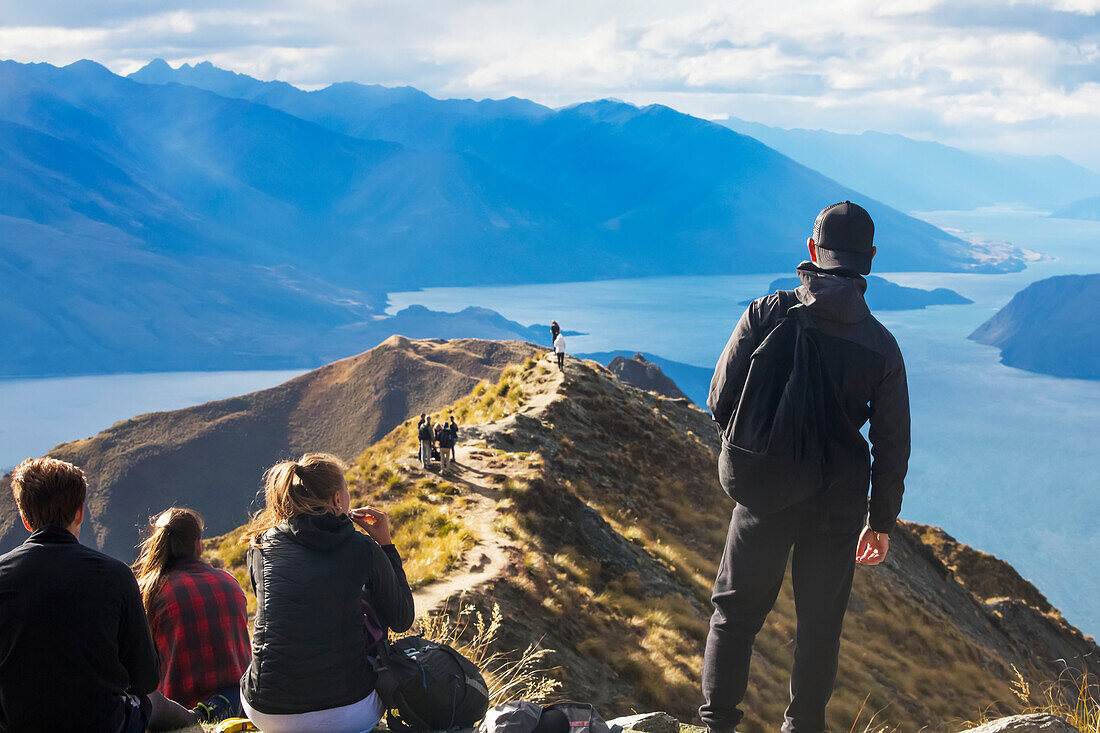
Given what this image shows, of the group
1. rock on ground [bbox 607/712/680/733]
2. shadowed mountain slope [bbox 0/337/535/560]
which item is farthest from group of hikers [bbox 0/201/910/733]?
shadowed mountain slope [bbox 0/337/535/560]

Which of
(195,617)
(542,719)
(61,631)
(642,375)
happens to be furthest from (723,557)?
(642,375)

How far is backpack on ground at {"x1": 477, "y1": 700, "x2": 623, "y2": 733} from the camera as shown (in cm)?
382

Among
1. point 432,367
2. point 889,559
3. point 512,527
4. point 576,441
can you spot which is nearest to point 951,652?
point 889,559

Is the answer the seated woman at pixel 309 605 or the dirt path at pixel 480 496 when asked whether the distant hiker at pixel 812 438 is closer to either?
the seated woman at pixel 309 605

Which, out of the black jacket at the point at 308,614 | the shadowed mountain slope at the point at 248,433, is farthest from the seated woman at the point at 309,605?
the shadowed mountain slope at the point at 248,433

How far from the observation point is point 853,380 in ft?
Result: 12.0

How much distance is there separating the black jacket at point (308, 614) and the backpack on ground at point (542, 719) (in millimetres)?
699

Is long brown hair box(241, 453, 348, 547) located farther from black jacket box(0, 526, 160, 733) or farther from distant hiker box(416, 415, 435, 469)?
distant hiker box(416, 415, 435, 469)

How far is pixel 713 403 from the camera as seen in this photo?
3828 mm

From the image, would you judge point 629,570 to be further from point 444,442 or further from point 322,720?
point 322,720

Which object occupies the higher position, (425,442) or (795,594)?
(795,594)

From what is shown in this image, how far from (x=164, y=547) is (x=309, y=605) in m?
1.35

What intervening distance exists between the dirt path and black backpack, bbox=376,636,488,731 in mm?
3806

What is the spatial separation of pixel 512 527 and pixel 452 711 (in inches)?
306
